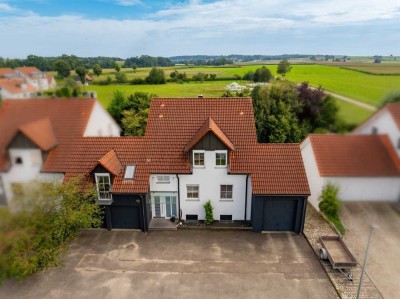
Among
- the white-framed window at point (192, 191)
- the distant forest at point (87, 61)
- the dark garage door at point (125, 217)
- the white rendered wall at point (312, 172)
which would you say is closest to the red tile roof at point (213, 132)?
the white-framed window at point (192, 191)

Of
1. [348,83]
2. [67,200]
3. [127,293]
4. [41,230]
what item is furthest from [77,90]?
[127,293]

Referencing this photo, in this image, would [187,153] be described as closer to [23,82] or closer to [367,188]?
[367,188]

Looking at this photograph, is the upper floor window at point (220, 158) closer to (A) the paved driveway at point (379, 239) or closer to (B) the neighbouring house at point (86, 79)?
(A) the paved driveway at point (379, 239)

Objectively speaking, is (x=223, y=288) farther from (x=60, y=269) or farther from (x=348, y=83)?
(x=348, y=83)

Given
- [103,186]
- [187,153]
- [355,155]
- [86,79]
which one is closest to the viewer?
[86,79]

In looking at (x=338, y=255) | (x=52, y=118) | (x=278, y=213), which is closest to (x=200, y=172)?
(x=278, y=213)

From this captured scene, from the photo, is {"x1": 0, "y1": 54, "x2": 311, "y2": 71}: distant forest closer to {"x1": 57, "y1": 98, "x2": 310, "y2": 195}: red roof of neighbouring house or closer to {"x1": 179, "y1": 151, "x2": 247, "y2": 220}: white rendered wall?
{"x1": 57, "y1": 98, "x2": 310, "y2": 195}: red roof of neighbouring house
